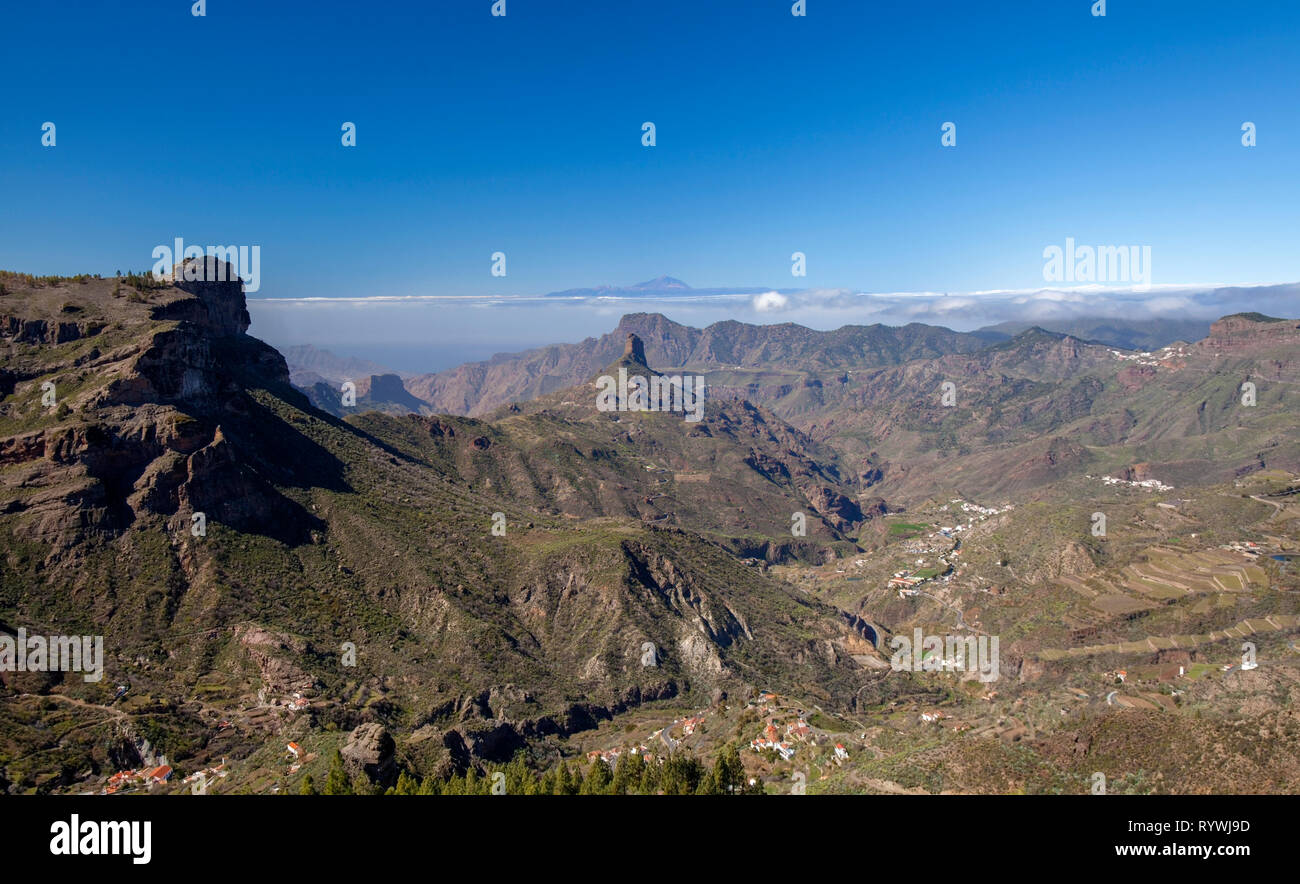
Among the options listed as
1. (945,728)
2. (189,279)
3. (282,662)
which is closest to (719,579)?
(945,728)

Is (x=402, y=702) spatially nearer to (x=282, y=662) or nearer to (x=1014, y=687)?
(x=282, y=662)

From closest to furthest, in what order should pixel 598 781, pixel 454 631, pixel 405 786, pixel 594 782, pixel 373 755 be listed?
1. pixel 405 786
2. pixel 373 755
3. pixel 594 782
4. pixel 598 781
5. pixel 454 631

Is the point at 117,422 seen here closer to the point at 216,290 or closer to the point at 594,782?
the point at 216,290

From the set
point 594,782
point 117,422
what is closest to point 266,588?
point 117,422

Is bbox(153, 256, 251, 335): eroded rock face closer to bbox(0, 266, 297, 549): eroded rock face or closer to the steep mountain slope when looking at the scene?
the steep mountain slope

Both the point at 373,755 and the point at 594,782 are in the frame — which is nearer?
the point at 373,755

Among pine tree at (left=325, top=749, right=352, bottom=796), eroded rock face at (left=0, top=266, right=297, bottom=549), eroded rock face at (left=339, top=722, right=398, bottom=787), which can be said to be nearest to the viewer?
pine tree at (left=325, top=749, right=352, bottom=796)

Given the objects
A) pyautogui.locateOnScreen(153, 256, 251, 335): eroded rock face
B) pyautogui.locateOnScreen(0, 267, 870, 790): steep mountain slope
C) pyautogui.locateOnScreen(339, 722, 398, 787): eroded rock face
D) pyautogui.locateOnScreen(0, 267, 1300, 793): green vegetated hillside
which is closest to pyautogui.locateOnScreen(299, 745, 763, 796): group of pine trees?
pyautogui.locateOnScreen(0, 267, 1300, 793): green vegetated hillside

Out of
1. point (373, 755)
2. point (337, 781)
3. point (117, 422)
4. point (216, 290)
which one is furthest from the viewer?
point (216, 290)

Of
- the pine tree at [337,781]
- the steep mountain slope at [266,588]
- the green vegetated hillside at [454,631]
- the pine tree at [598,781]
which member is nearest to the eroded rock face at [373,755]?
the green vegetated hillside at [454,631]

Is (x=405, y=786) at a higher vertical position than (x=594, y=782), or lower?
higher

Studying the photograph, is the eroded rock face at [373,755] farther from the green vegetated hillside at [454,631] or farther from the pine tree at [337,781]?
the pine tree at [337,781]
